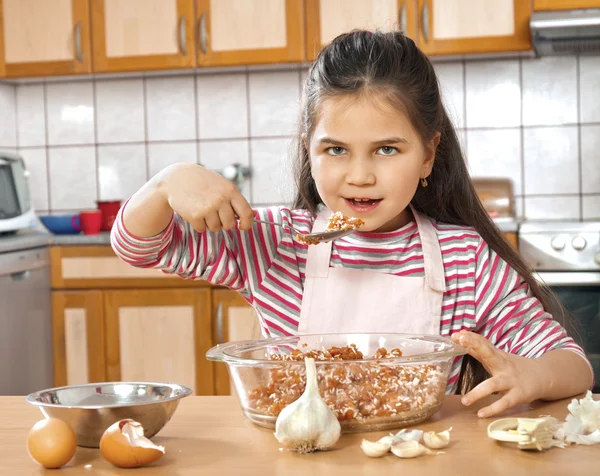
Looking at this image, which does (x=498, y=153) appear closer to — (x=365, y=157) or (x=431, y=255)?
(x=431, y=255)

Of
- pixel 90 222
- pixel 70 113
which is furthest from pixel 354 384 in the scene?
pixel 70 113

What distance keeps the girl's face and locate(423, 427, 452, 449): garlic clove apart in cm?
48

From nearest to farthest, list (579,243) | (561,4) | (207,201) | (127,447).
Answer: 1. (127,447)
2. (207,201)
3. (579,243)
4. (561,4)

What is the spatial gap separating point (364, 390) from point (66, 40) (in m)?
2.64

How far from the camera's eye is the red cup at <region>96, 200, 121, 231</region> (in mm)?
3100

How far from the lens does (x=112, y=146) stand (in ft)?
11.3

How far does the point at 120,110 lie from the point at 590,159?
1777mm

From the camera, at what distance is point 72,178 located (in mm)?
3461

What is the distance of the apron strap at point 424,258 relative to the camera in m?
1.27

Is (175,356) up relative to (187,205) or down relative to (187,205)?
down

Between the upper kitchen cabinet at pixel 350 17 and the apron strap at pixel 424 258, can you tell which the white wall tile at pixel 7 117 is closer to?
the upper kitchen cabinet at pixel 350 17

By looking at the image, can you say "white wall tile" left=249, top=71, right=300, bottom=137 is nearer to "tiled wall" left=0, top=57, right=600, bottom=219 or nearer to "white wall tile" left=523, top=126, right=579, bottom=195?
"tiled wall" left=0, top=57, right=600, bottom=219

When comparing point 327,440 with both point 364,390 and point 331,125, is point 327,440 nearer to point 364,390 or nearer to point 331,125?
point 364,390

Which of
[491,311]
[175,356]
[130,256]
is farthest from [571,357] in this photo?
[175,356]
